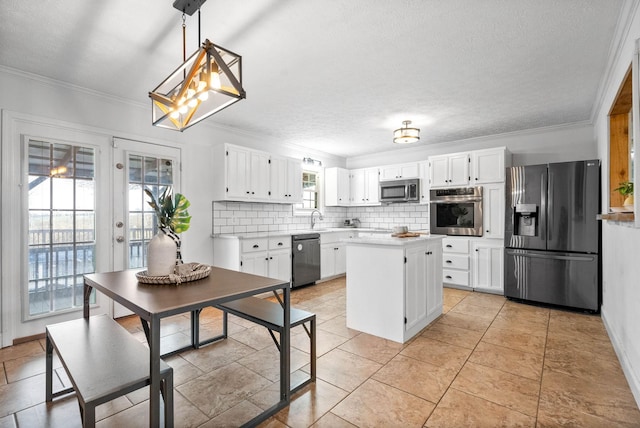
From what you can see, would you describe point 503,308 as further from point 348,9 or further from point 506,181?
point 348,9

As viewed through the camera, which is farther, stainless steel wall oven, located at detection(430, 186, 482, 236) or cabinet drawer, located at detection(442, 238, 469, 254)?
cabinet drawer, located at detection(442, 238, 469, 254)

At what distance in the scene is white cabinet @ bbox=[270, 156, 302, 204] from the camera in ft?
16.8

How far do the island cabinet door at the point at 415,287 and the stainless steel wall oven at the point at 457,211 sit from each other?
6.46 feet

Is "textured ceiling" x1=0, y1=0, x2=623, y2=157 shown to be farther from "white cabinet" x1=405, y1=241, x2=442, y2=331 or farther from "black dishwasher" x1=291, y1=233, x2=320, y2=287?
A: "black dishwasher" x1=291, y1=233, x2=320, y2=287

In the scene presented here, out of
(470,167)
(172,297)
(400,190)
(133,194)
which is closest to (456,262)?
(470,167)

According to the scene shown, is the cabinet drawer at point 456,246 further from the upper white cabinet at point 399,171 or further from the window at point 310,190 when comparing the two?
the window at point 310,190

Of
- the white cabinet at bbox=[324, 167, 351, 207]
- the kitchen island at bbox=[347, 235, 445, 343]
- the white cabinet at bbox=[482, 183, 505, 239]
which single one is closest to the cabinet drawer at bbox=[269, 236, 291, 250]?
the kitchen island at bbox=[347, 235, 445, 343]

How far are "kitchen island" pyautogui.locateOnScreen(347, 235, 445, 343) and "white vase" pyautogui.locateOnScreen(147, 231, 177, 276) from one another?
1717 mm

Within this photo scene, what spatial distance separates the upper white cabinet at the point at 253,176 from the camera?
4453 millimetres

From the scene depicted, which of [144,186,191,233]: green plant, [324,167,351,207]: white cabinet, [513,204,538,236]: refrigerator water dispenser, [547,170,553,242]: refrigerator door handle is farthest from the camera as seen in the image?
[324,167,351,207]: white cabinet

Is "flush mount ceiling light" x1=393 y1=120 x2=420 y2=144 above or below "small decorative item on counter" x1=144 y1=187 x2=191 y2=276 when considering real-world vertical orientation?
above

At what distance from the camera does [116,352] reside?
1.69m

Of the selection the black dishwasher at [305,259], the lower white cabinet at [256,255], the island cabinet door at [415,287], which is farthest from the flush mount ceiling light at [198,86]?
the black dishwasher at [305,259]

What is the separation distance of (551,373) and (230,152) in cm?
416
